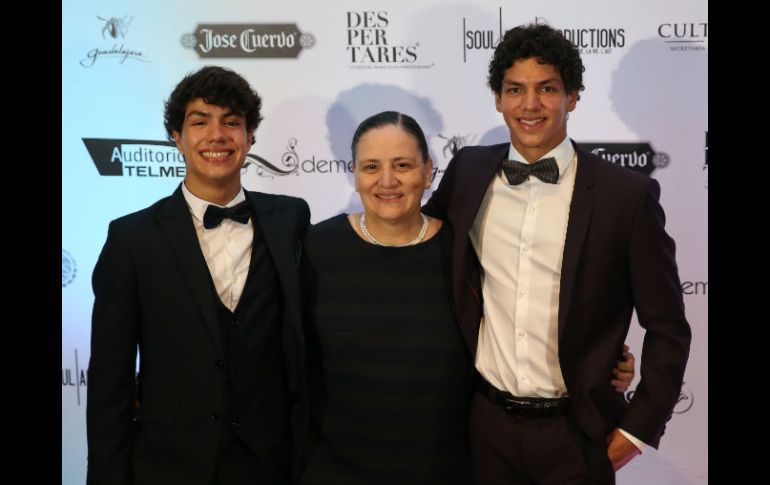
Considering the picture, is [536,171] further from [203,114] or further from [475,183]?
[203,114]

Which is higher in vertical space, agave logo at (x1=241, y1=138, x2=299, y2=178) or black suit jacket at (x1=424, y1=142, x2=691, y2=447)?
agave logo at (x1=241, y1=138, x2=299, y2=178)

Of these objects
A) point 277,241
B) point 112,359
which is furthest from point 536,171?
point 112,359

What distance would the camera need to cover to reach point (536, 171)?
2363 millimetres

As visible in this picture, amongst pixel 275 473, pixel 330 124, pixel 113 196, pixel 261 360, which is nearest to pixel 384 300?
pixel 261 360

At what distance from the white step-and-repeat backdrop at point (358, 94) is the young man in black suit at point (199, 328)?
4.30 ft

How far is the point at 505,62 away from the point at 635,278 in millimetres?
867

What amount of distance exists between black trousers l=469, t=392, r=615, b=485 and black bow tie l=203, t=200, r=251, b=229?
1.04m

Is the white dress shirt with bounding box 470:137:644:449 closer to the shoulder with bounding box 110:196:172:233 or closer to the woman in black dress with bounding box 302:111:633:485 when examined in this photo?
the woman in black dress with bounding box 302:111:633:485

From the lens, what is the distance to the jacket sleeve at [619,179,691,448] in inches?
87.7

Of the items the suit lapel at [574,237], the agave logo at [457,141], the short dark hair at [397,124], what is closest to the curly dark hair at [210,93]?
the short dark hair at [397,124]

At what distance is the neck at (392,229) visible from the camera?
2379 mm

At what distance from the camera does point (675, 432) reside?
377 cm

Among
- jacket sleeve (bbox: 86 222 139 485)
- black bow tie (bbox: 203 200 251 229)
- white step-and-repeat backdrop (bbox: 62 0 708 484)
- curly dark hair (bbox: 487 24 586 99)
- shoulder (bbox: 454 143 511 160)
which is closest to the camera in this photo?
jacket sleeve (bbox: 86 222 139 485)

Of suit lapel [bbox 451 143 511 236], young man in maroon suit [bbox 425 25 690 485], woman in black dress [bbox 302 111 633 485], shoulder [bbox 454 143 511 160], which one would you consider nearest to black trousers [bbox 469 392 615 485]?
young man in maroon suit [bbox 425 25 690 485]
